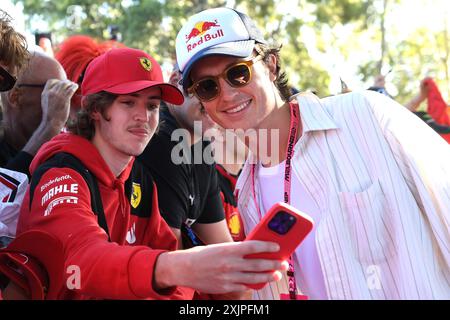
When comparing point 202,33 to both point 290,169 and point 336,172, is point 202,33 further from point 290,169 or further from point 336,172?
point 336,172

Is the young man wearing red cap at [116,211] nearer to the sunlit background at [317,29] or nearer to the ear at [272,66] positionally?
the ear at [272,66]

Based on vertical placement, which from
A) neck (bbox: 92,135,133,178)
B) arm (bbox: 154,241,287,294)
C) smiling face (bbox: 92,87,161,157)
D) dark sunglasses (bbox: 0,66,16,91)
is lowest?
arm (bbox: 154,241,287,294)

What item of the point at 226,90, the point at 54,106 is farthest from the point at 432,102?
the point at 226,90

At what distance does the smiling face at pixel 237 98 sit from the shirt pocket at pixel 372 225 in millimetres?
654

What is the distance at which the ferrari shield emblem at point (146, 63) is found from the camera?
341cm

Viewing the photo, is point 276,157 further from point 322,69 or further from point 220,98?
point 322,69

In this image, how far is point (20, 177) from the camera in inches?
119

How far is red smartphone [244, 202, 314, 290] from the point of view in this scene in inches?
76.7

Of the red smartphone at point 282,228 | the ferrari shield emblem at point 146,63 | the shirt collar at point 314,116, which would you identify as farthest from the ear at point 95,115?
the red smartphone at point 282,228

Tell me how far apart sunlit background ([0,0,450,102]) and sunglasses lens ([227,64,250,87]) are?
8204 mm

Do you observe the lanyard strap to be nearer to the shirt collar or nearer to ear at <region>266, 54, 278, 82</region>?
the shirt collar

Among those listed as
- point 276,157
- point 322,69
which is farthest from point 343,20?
point 276,157

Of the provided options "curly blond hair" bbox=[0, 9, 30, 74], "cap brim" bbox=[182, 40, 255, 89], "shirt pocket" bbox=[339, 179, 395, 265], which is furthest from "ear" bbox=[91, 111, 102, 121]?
"shirt pocket" bbox=[339, 179, 395, 265]

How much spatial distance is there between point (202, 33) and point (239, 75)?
0.25 m
